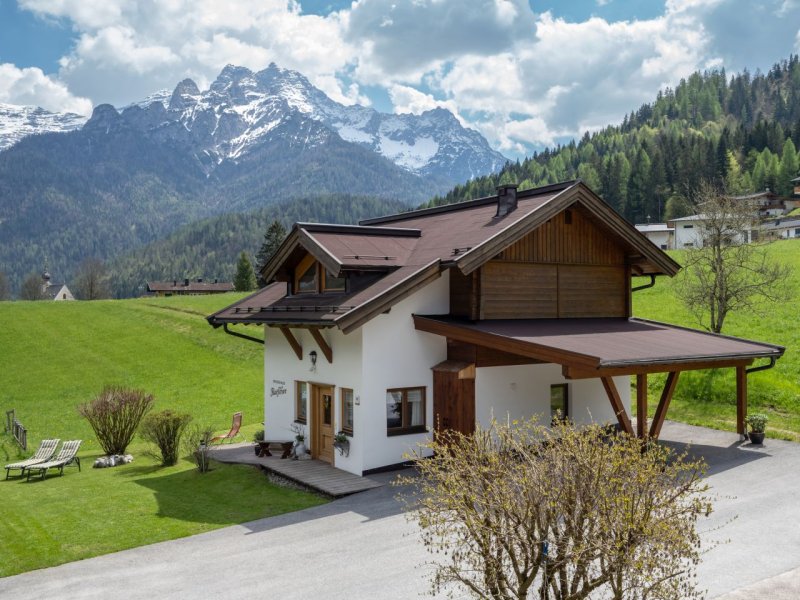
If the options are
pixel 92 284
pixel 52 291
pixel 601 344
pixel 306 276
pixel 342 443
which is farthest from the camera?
pixel 52 291

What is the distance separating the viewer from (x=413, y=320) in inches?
695

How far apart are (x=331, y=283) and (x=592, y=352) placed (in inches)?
304

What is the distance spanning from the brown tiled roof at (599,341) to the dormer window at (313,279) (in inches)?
120

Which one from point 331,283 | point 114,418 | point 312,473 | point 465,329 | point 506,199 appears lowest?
point 312,473

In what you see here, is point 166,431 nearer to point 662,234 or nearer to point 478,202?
point 478,202

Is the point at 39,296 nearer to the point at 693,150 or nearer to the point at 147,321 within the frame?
the point at 147,321

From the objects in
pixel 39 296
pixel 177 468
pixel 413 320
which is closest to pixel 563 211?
pixel 413 320

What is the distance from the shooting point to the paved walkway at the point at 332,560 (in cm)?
1010

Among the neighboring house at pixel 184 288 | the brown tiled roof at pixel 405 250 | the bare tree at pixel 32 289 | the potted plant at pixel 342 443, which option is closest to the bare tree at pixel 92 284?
the bare tree at pixel 32 289

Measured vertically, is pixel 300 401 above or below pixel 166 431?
above

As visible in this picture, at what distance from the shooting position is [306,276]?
2070cm

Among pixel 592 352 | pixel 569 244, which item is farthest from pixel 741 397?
pixel 592 352

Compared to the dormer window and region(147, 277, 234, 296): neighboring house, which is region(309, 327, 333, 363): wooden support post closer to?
the dormer window

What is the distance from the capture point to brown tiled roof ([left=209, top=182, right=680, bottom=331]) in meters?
17.0
